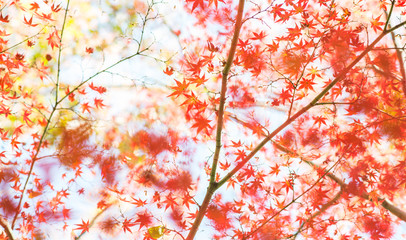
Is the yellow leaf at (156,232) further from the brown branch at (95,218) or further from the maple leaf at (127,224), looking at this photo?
the brown branch at (95,218)

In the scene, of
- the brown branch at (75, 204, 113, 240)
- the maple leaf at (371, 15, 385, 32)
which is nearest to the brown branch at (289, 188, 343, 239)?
the maple leaf at (371, 15, 385, 32)

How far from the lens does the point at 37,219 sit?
320 cm

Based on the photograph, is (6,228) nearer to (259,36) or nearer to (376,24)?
(259,36)

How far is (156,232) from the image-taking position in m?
2.82

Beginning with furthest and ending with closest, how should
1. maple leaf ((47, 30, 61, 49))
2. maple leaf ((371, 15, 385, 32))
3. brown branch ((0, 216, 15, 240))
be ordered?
maple leaf ((47, 30, 61, 49)), maple leaf ((371, 15, 385, 32)), brown branch ((0, 216, 15, 240))

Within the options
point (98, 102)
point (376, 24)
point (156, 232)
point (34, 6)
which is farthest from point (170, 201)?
point (376, 24)

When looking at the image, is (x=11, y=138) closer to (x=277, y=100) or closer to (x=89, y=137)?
(x=89, y=137)

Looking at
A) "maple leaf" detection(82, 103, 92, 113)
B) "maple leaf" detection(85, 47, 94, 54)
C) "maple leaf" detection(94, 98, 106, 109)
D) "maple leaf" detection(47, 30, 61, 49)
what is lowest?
"maple leaf" detection(82, 103, 92, 113)

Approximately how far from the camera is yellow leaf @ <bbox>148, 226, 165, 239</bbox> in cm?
279

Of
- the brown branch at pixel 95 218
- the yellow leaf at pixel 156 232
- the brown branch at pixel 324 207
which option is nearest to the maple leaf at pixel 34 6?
the brown branch at pixel 95 218

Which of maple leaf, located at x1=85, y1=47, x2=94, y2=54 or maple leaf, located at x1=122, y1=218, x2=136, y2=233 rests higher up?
maple leaf, located at x1=85, y1=47, x2=94, y2=54

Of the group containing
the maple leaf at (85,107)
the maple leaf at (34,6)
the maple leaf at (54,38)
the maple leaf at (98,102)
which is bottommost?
the maple leaf at (85,107)

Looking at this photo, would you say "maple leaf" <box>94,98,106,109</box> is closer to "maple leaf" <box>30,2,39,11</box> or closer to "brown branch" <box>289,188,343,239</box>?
"maple leaf" <box>30,2,39,11</box>

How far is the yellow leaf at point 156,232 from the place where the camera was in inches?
110
